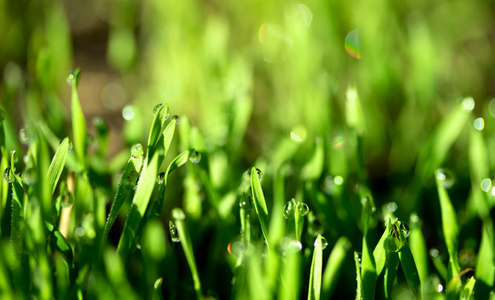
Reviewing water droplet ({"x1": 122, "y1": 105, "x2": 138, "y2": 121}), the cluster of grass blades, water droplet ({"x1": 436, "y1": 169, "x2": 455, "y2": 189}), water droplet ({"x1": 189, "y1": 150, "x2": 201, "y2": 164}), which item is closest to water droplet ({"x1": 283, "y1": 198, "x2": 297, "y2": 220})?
the cluster of grass blades

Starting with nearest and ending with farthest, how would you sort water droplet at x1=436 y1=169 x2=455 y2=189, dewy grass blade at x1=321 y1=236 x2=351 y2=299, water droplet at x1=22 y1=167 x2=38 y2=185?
1. water droplet at x1=22 y1=167 x2=38 y2=185
2. dewy grass blade at x1=321 y1=236 x2=351 y2=299
3. water droplet at x1=436 y1=169 x2=455 y2=189

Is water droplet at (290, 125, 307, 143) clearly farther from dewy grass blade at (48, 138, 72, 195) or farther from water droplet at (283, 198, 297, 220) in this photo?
dewy grass blade at (48, 138, 72, 195)

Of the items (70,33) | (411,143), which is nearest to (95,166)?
(411,143)

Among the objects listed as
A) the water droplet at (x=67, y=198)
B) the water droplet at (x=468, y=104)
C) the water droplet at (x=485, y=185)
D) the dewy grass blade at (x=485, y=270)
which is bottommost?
the dewy grass blade at (x=485, y=270)

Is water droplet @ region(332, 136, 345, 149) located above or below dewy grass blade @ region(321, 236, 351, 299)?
above

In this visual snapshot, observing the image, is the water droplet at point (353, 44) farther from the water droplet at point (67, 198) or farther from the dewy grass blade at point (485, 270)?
the water droplet at point (67, 198)

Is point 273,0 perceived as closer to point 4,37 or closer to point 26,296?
point 4,37

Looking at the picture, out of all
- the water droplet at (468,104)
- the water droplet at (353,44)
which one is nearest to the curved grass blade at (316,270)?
the water droplet at (468,104)
